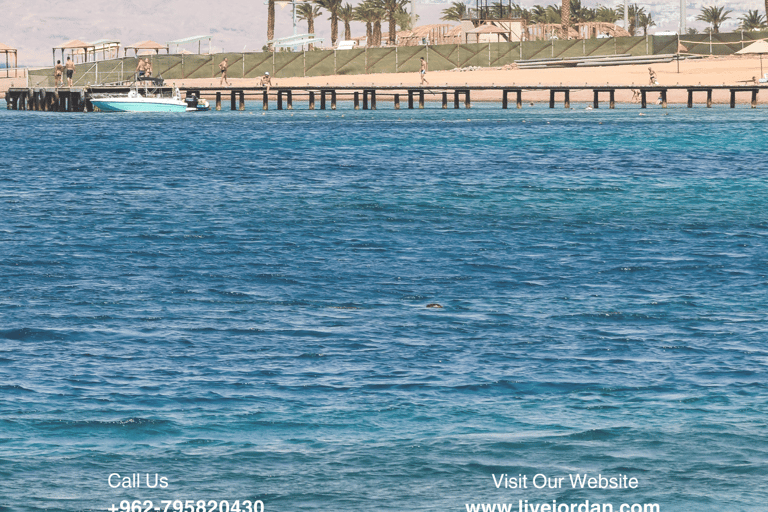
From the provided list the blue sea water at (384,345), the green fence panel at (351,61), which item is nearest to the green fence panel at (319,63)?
the green fence panel at (351,61)

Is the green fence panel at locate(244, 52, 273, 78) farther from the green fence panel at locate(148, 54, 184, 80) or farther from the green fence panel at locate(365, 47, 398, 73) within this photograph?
the green fence panel at locate(365, 47, 398, 73)

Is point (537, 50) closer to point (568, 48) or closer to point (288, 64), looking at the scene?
→ point (568, 48)

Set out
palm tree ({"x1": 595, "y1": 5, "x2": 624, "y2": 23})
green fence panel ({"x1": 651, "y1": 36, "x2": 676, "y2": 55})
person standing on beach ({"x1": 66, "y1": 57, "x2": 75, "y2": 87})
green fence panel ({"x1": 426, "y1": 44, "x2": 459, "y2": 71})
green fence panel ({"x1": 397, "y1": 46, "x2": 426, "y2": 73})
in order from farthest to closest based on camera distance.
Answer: palm tree ({"x1": 595, "y1": 5, "x2": 624, "y2": 23})
green fence panel ({"x1": 426, "y1": 44, "x2": 459, "y2": 71})
green fence panel ({"x1": 397, "y1": 46, "x2": 426, "y2": 73})
green fence panel ({"x1": 651, "y1": 36, "x2": 676, "y2": 55})
person standing on beach ({"x1": 66, "y1": 57, "x2": 75, "y2": 87})

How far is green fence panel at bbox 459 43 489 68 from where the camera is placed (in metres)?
104

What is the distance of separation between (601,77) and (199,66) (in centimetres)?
3791

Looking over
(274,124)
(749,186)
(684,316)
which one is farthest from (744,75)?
(684,316)

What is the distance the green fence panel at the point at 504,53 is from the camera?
338 feet

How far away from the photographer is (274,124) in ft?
224

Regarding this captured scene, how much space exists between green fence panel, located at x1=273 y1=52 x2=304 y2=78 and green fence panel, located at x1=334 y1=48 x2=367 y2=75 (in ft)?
12.1

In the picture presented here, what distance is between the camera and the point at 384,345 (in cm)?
1494

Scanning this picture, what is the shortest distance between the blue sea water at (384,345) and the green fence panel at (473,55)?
7072 cm

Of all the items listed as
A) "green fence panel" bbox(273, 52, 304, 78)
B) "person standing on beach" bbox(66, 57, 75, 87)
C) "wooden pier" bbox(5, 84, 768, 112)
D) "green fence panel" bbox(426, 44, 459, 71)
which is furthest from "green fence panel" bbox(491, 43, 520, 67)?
"person standing on beach" bbox(66, 57, 75, 87)

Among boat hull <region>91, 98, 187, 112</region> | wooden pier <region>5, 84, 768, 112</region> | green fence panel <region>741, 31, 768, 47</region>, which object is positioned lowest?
boat hull <region>91, 98, 187, 112</region>

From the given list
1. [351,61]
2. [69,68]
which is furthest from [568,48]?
[69,68]
